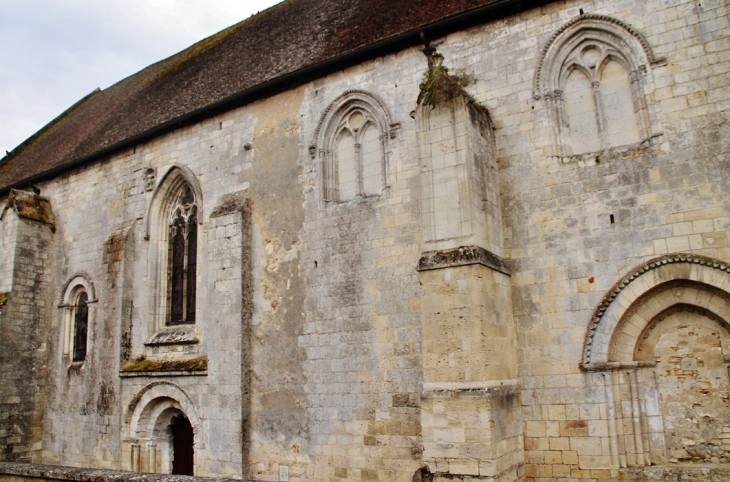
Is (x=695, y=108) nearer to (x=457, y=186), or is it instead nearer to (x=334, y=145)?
(x=457, y=186)

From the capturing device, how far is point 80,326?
45.5 ft

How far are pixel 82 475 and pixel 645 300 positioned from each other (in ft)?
23.4

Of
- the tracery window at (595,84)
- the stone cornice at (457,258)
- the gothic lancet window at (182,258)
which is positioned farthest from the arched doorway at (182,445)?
the tracery window at (595,84)

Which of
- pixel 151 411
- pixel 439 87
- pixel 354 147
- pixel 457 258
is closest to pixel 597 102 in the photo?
pixel 439 87

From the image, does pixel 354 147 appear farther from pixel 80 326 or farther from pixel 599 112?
pixel 80 326

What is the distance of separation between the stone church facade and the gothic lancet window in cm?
7

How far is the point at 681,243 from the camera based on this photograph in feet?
24.0

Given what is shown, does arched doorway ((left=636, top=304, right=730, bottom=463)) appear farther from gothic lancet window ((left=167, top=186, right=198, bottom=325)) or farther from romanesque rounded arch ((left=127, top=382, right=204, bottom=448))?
gothic lancet window ((left=167, top=186, right=198, bottom=325))

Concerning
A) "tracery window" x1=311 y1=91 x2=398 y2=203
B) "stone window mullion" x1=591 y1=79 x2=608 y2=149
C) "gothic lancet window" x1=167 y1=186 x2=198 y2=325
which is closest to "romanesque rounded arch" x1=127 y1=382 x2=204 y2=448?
"gothic lancet window" x1=167 y1=186 x2=198 y2=325

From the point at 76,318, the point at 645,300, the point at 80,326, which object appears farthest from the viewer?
the point at 76,318

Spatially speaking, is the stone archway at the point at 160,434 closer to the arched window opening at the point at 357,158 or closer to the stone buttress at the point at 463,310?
the arched window opening at the point at 357,158

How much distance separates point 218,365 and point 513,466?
17.4ft

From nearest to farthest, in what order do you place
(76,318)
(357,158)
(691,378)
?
1. (691,378)
2. (357,158)
3. (76,318)

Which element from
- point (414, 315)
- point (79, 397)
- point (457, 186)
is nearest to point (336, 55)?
point (457, 186)
